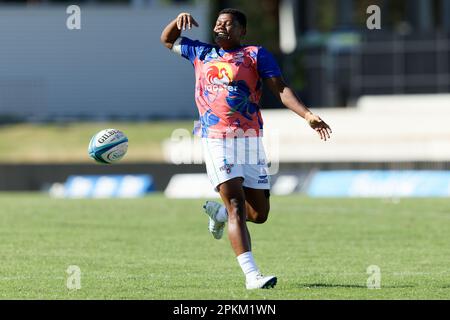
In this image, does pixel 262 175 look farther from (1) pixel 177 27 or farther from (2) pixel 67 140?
(2) pixel 67 140

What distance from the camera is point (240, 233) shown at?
11195 millimetres

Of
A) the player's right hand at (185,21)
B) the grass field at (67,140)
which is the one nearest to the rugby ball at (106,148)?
the player's right hand at (185,21)

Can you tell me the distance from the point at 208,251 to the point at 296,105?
180 inches

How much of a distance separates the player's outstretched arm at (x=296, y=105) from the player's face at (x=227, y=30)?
1.58 feet

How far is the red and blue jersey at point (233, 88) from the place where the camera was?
37.5ft

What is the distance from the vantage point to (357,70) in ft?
141

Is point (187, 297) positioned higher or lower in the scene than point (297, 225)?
higher

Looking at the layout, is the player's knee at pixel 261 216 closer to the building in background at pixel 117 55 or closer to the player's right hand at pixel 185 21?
the player's right hand at pixel 185 21

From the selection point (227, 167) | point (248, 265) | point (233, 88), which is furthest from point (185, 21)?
point (248, 265)

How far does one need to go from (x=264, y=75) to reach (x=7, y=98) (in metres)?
39.8

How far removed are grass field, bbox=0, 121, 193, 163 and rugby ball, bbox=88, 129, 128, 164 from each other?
97.3 ft

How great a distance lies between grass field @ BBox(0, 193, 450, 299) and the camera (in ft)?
37.1
